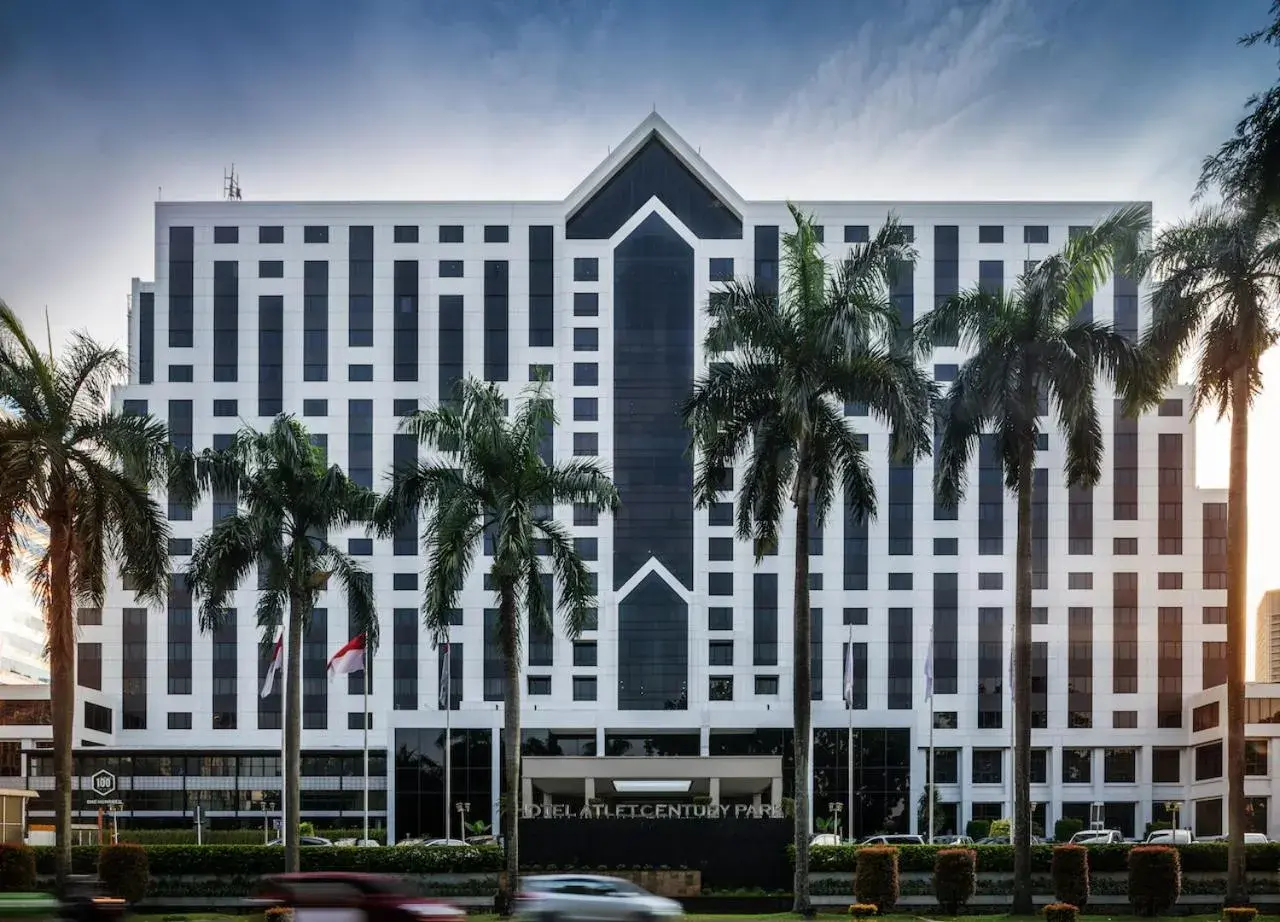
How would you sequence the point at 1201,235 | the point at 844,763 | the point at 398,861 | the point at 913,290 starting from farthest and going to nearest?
the point at 913,290
the point at 844,763
the point at 398,861
the point at 1201,235

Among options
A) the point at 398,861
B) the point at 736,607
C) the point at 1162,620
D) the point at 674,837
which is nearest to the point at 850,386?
the point at 674,837

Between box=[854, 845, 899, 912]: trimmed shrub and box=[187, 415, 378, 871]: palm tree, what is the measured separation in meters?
17.0

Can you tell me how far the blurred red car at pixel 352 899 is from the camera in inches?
1016

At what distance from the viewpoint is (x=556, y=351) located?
295 feet

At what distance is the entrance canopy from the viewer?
66625 mm

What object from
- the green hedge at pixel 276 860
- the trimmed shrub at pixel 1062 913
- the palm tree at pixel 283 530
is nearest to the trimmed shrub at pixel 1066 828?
the green hedge at pixel 276 860

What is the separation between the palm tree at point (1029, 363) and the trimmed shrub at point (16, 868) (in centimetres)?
2805

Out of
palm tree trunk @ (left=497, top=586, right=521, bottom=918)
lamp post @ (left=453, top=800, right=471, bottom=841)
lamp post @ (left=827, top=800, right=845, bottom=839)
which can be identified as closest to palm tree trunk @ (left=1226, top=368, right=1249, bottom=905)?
palm tree trunk @ (left=497, top=586, right=521, bottom=918)

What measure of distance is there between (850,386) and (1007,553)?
51.3 metres

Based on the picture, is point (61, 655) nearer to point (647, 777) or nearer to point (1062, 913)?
point (1062, 913)

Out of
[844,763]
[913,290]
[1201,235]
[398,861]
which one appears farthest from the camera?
[913,290]

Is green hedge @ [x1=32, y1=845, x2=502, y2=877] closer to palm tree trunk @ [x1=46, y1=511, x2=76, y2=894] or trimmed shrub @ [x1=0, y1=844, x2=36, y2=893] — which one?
trimmed shrub @ [x1=0, y1=844, x2=36, y2=893]

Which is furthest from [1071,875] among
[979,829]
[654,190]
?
[654,190]

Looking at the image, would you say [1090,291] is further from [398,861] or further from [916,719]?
[916,719]
